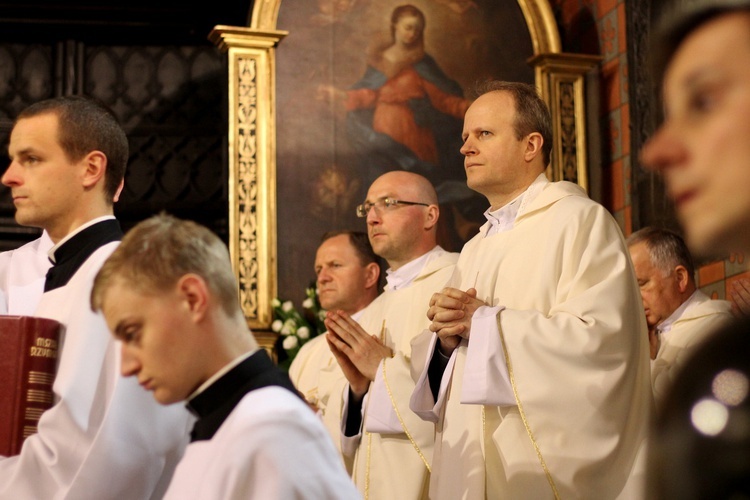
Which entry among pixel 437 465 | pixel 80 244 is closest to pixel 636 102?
pixel 437 465

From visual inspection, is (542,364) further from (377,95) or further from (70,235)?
(377,95)

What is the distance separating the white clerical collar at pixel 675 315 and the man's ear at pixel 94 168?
3035 mm

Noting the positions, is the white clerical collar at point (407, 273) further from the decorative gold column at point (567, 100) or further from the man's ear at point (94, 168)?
the decorative gold column at point (567, 100)

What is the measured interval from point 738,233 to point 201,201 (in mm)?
8684

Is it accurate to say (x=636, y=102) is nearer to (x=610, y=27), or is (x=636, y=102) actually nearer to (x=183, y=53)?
(x=610, y=27)

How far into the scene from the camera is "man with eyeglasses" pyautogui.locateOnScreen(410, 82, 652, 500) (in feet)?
14.0

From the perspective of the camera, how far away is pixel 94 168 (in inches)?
161

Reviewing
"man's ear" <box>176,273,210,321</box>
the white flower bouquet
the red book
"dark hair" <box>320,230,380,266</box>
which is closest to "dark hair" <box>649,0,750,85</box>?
"man's ear" <box>176,273,210,321</box>

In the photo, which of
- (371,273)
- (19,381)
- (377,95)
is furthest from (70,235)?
(377,95)

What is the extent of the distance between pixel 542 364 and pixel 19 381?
1.94 m

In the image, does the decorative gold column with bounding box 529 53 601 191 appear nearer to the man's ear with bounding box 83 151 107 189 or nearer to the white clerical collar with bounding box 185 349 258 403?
the man's ear with bounding box 83 151 107 189

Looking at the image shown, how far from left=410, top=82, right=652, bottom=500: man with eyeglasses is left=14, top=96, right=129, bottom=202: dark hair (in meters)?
1.34

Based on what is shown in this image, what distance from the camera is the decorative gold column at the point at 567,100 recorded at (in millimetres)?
9594

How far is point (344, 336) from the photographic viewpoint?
551 centimetres
